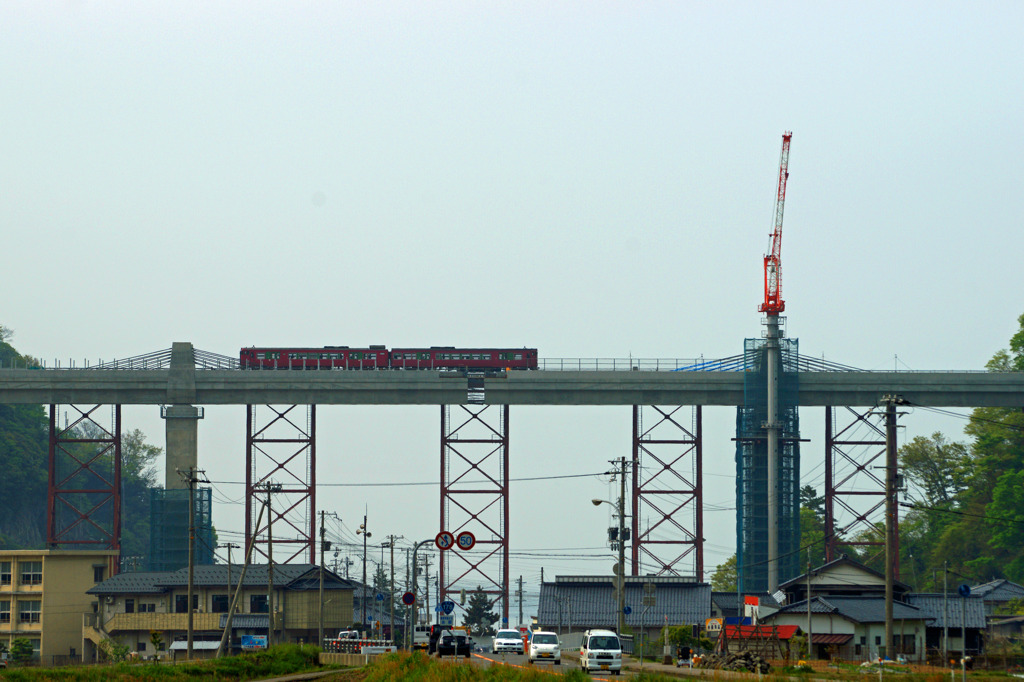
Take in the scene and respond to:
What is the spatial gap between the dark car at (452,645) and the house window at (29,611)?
42781 mm

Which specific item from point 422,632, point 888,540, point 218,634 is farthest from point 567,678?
point 218,634

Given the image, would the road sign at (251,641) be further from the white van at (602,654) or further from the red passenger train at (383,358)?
the white van at (602,654)

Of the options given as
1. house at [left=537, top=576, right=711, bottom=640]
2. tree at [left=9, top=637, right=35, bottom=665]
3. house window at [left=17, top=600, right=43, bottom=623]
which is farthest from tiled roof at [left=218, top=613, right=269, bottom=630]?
house at [left=537, top=576, right=711, bottom=640]

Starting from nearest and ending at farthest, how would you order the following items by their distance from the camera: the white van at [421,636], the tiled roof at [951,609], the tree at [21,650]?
the white van at [421,636], the tiled roof at [951,609], the tree at [21,650]

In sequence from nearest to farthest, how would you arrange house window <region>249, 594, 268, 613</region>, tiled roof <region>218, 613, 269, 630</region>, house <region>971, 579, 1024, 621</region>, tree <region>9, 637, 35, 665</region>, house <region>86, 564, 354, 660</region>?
tree <region>9, 637, 35, 665</region> → house <region>86, 564, 354, 660</region> → tiled roof <region>218, 613, 269, 630</region> → house <region>971, 579, 1024, 621</region> → house window <region>249, 594, 268, 613</region>

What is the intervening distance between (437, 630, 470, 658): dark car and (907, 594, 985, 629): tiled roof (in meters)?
27.3

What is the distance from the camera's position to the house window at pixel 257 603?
9100 cm

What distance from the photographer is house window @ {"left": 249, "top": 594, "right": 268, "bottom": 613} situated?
299 ft

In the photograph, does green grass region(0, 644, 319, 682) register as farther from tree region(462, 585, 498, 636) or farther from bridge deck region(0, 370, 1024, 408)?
tree region(462, 585, 498, 636)

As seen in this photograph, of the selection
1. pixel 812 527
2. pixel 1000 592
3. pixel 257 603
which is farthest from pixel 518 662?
pixel 812 527

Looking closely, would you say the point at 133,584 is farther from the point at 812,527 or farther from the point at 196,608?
the point at 812,527

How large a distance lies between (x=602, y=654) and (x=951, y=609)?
38441 millimetres

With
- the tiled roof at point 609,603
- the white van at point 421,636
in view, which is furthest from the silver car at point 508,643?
the tiled roof at point 609,603

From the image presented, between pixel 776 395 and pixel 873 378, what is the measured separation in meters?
7.10
